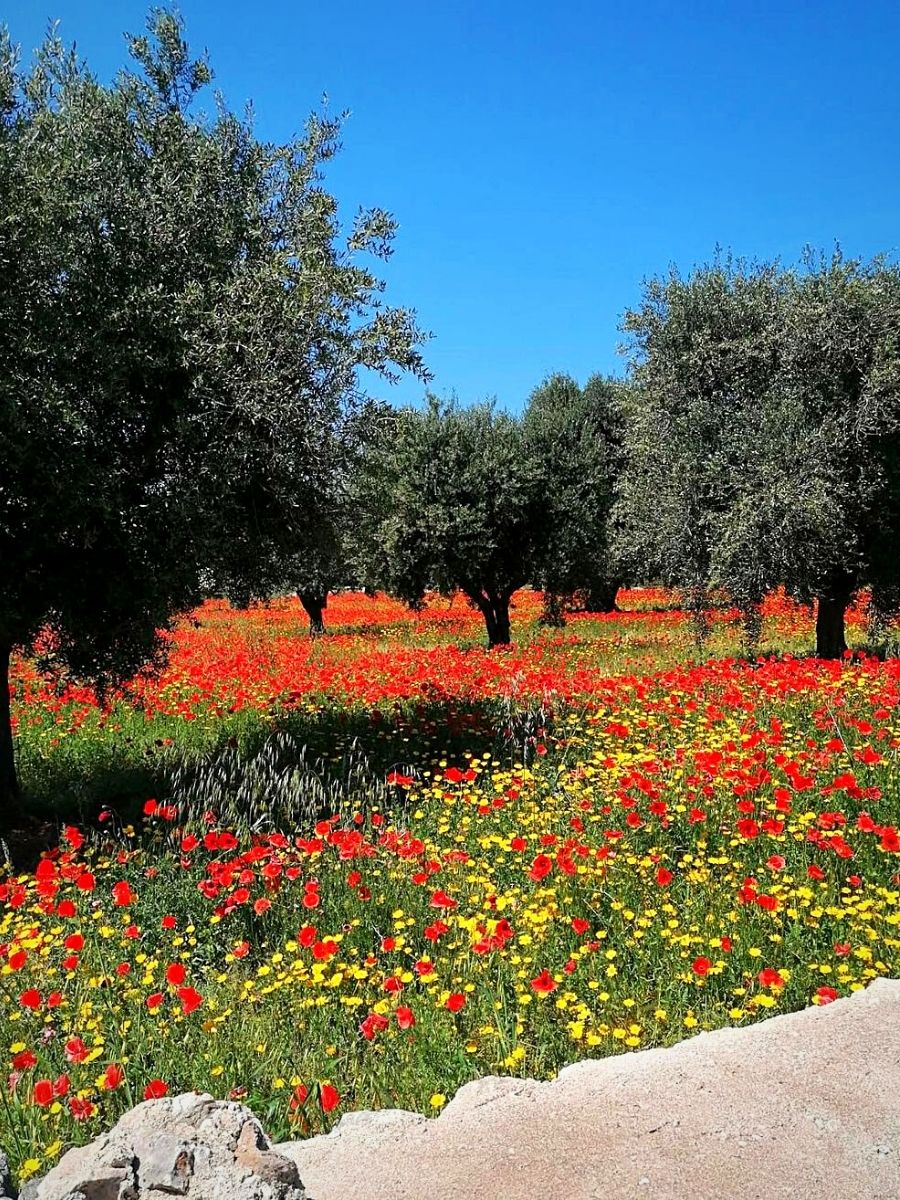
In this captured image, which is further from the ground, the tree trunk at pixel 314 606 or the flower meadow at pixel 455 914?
the tree trunk at pixel 314 606

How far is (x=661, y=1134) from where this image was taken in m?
3.37

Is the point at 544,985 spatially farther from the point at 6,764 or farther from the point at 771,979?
the point at 6,764

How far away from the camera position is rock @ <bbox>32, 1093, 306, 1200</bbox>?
249 cm

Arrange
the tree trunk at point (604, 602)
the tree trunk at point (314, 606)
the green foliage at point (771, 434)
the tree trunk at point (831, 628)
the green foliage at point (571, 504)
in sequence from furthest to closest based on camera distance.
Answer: the tree trunk at point (604, 602)
the tree trunk at point (314, 606)
the green foliage at point (571, 504)
the tree trunk at point (831, 628)
the green foliage at point (771, 434)

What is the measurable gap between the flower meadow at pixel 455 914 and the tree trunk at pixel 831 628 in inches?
238

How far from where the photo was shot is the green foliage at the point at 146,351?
310 inches

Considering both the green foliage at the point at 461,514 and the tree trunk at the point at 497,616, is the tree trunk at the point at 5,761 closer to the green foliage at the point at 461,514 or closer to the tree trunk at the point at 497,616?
the green foliage at the point at 461,514

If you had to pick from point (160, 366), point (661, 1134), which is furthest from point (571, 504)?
point (661, 1134)

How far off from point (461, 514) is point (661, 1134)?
18.8 metres

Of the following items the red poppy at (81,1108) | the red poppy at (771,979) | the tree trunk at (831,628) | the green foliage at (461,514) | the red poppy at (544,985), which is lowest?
the red poppy at (81,1108)

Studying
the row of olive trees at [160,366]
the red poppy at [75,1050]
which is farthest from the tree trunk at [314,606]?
the red poppy at [75,1050]

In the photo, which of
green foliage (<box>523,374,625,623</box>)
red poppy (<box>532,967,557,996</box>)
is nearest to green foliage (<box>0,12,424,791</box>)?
red poppy (<box>532,967,557,996</box>)

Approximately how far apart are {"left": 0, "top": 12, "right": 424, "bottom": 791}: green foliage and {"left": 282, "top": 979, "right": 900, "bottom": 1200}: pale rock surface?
588 cm

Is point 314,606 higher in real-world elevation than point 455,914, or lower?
higher
